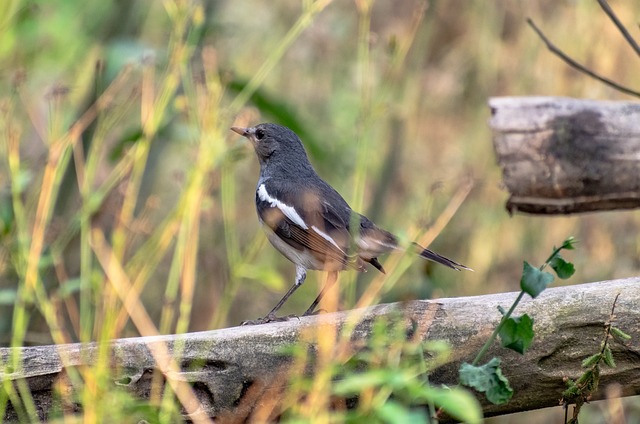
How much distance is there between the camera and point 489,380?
270 centimetres

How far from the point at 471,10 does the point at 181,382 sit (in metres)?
6.41

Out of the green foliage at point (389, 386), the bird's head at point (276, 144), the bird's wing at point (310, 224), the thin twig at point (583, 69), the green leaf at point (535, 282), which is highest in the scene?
the thin twig at point (583, 69)

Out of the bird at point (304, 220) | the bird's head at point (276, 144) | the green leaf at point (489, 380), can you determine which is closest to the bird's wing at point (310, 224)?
the bird at point (304, 220)

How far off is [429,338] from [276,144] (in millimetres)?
2565

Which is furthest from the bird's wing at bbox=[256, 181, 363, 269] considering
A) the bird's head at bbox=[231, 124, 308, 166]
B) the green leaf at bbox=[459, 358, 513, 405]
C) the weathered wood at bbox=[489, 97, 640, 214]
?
the green leaf at bbox=[459, 358, 513, 405]

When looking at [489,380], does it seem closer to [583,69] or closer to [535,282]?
[535,282]

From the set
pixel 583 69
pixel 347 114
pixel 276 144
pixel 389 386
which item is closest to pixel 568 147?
pixel 583 69

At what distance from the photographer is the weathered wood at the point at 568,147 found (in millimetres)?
4500

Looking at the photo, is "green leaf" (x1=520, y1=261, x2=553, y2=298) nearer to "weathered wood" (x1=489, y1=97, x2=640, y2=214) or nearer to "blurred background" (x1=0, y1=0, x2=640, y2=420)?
"weathered wood" (x1=489, y1=97, x2=640, y2=214)

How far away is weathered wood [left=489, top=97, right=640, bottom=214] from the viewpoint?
14.8 feet

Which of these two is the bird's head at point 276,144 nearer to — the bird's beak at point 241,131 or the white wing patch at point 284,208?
the bird's beak at point 241,131

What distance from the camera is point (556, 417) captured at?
7.41 m

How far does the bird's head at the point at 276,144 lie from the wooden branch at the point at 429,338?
2326mm

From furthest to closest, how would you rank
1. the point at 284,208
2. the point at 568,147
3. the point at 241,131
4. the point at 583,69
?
the point at 241,131 < the point at 284,208 < the point at 583,69 < the point at 568,147
